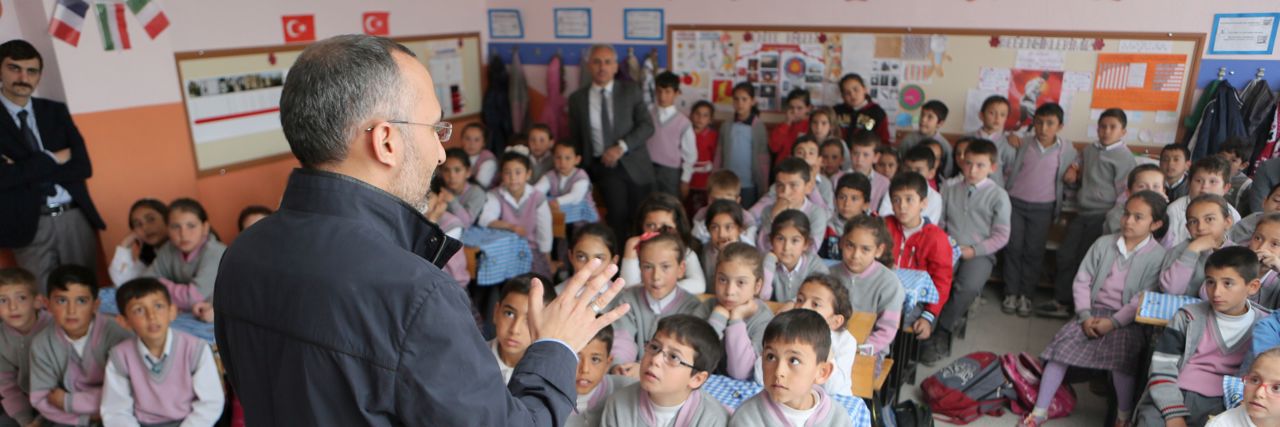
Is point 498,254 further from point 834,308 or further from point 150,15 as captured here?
point 150,15

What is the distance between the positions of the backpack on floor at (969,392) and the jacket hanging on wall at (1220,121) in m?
2.21

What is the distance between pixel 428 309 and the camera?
98cm

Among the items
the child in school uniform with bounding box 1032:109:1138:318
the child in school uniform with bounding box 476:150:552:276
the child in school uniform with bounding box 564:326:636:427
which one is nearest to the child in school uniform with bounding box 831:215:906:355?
the child in school uniform with bounding box 564:326:636:427

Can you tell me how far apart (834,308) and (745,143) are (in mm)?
3129

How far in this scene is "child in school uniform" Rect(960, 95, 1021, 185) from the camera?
5047 mm

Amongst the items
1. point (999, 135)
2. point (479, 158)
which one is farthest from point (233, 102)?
point (999, 135)

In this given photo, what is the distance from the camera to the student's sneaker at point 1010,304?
4801 mm

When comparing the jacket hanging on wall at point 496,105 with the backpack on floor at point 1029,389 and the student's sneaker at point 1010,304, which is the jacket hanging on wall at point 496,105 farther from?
the backpack on floor at point 1029,389

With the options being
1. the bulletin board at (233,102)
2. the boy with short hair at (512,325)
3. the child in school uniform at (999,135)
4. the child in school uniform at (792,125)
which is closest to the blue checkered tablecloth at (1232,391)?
the boy with short hair at (512,325)

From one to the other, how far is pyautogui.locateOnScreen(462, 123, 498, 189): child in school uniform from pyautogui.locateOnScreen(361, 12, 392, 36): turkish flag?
2.86 ft

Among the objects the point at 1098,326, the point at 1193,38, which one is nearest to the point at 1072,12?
the point at 1193,38

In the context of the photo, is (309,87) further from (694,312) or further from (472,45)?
(472,45)

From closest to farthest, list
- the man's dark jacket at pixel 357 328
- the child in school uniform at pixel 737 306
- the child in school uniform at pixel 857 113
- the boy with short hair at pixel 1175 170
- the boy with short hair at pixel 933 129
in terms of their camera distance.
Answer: the man's dark jacket at pixel 357 328, the child in school uniform at pixel 737 306, the boy with short hair at pixel 1175 170, the boy with short hair at pixel 933 129, the child in school uniform at pixel 857 113

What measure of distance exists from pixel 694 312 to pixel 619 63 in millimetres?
3756
